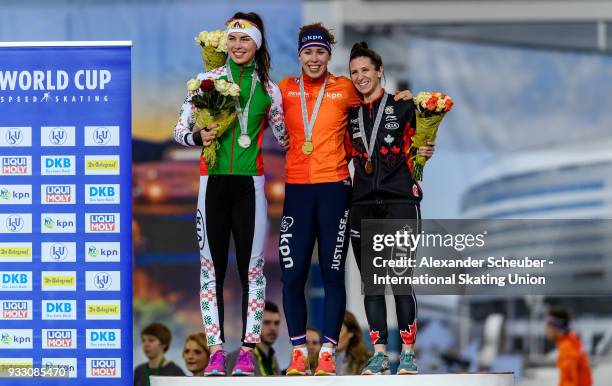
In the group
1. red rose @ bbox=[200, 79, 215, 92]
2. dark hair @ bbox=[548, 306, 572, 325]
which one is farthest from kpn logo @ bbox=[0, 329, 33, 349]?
dark hair @ bbox=[548, 306, 572, 325]

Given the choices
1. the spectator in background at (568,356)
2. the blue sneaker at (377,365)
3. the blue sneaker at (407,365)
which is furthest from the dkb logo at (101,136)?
the spectator in background at (568,356)

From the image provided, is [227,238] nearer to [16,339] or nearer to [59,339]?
[59,339]

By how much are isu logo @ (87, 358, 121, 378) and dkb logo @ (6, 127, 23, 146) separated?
1133 mm

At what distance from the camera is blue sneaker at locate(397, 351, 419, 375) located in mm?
6534

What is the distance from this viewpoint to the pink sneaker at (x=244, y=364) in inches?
258

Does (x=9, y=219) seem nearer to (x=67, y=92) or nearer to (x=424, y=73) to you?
(x=67, y=92)

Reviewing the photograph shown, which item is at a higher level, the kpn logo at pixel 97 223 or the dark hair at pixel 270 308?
the kpn logo at pixel 97 223

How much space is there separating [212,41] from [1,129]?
1.16m

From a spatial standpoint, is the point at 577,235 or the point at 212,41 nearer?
the point at 212,41

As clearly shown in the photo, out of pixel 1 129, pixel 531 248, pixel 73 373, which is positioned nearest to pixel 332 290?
pixel 73 373

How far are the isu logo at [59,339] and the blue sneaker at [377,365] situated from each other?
145 cm

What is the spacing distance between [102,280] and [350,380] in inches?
51.4

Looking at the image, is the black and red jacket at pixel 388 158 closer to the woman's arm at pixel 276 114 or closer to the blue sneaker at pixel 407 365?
the woman's arm at pixel 276 114

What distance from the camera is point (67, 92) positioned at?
6.44 m
